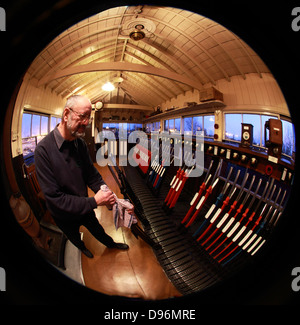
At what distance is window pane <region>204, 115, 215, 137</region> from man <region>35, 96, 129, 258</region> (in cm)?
103

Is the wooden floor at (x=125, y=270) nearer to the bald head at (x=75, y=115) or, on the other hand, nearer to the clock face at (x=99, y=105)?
the bald head at (x=75, y=115)

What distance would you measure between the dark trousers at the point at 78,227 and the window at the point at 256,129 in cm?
113

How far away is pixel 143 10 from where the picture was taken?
58 centimetres

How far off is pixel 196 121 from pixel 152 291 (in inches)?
54.3

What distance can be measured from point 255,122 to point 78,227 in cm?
134

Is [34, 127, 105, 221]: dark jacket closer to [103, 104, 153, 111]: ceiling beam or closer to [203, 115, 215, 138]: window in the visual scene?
[103, 104, 153, 111]: ceiling beam

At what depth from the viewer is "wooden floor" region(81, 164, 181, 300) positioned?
591 millimetres

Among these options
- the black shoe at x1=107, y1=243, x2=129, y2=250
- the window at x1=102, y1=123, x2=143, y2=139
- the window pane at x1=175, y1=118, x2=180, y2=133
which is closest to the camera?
the black shoe at x1=107, y1=243, x2=129, y2=250

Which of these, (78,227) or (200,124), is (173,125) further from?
(78,227)

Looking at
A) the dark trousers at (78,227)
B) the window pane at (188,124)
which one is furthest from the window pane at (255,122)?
the dark trousers at (78,227)

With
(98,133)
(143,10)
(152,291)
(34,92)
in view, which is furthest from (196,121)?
(152,291)

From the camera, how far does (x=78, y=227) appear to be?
0.71 meters

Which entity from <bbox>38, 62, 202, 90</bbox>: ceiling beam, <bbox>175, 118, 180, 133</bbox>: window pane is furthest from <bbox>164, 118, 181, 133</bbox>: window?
<bbox>38, 62, 202, 90</bbox>: ceiling beam

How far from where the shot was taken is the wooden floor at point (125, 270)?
591 mm
